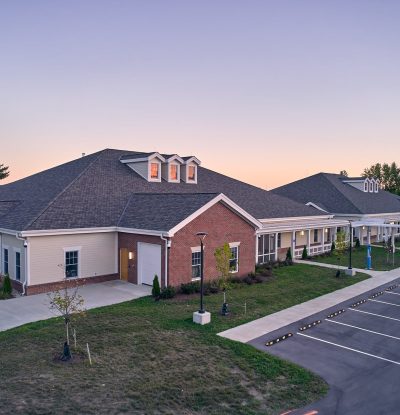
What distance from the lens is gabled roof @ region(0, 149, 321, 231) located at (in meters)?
24.7

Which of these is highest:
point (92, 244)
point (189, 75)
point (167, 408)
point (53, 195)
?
point (189, 75)

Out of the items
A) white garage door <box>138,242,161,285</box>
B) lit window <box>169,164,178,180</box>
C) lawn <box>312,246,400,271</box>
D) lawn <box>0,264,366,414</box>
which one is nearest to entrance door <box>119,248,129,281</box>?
white garage door <box>138,242,161,285</box>

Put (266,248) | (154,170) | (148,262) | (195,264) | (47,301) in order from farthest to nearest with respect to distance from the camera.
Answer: (266,248) → (154,170) → (195,264) → (148,262) → (47,301)

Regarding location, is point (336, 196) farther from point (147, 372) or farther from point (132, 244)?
point (147, 372)

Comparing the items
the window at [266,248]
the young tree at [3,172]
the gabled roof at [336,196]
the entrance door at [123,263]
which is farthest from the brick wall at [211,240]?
the young tree at [3,172]

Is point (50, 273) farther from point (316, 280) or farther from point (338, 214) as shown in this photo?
point (338, 214)

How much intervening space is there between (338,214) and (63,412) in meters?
41.8

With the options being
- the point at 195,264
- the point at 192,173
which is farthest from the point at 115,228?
the point at 192,173

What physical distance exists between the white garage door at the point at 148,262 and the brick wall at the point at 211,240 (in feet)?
3.36

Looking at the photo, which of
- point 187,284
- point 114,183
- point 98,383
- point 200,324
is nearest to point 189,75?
point 114,183

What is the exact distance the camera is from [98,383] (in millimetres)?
11609

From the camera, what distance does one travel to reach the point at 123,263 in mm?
26078

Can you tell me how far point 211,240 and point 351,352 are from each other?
38.9ft

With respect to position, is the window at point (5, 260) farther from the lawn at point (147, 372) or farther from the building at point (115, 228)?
the lawn at point (147, 372)
